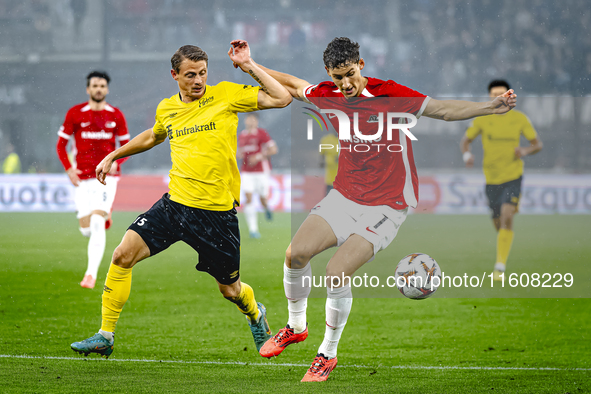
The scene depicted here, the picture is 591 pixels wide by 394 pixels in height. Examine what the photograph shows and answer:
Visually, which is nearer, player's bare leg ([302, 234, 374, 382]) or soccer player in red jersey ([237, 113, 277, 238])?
player's bare leg ([302, 234, 374, 382])

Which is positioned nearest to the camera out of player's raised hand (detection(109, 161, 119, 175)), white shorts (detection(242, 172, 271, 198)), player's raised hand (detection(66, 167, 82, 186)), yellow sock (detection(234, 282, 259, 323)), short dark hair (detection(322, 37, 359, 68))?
short dark hair (detection(322, 37, 359, 68))

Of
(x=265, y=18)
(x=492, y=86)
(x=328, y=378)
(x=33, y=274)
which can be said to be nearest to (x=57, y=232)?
(x=33, y=274)

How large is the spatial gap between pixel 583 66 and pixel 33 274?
19.9 m

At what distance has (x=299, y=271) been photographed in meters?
4.40

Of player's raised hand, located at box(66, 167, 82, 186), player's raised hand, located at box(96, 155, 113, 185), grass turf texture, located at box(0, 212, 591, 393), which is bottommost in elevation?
grass turf texture, located at box(0, 212, 591, 393)

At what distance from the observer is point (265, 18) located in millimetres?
25859

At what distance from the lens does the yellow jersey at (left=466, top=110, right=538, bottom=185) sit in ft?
24.4

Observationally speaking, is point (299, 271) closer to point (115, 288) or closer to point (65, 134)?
point (115, 288)

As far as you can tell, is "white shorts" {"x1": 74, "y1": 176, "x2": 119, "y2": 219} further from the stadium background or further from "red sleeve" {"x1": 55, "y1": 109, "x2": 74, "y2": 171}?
the stadium background

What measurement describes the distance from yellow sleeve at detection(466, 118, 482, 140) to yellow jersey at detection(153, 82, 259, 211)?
3.88 metres

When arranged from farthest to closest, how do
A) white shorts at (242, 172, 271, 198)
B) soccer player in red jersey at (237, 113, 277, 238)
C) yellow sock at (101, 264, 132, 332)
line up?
white shorts at (242, 172, 271, 198), soccer player in red jersey at (237, 113, 277, 238), yellow sock at (101, 264, 132, 332)

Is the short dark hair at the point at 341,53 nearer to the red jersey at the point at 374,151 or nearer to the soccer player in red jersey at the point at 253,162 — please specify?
the red jersey at the point at 374,151

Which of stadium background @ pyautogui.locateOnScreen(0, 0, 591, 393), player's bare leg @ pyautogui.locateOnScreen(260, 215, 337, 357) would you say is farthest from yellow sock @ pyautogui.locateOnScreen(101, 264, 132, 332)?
player's bare leg @ pyautogui.locateOnScreen(260, 215, 337, 357)

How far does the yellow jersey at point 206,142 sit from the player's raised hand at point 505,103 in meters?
1.39
